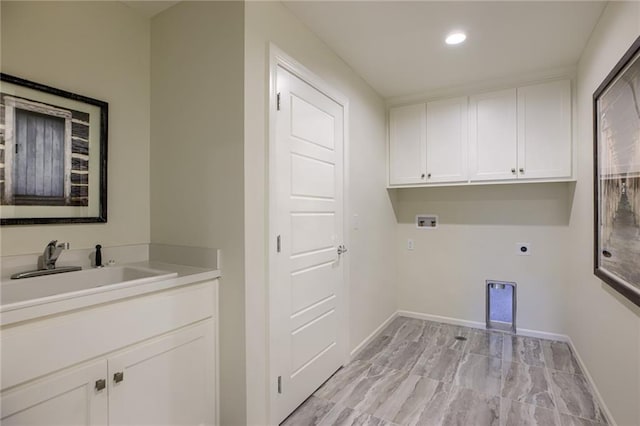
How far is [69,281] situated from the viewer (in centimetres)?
165

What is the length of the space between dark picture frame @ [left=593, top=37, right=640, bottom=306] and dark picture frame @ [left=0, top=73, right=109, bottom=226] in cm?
280

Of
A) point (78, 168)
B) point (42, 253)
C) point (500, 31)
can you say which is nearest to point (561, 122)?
point (500, 31)

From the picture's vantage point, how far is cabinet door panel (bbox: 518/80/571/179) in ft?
9.20

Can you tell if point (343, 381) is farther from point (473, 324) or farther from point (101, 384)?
point (473, 324)

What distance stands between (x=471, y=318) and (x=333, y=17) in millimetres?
3201

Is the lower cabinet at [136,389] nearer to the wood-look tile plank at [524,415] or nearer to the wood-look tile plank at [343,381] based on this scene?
the wood-look tile plank at [343,381]

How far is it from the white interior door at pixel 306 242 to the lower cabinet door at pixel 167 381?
1.25 ft

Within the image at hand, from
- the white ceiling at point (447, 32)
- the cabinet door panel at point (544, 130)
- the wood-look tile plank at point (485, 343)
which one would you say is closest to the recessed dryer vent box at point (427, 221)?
the cabinet door panel at point (544, 130)

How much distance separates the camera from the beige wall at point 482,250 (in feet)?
10.2

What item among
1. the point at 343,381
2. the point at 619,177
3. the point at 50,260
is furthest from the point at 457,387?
the point at 50,260

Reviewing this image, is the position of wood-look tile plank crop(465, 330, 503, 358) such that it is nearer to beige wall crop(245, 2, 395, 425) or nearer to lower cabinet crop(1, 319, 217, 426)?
beige wall crop(245, 2, 395, 425)

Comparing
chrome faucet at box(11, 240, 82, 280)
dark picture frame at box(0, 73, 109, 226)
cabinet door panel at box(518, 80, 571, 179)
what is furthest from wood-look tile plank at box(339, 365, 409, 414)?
cabinet door panel at box(518, 80, 571, 179)

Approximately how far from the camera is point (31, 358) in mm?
1119

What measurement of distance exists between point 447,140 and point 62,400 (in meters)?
3.43
